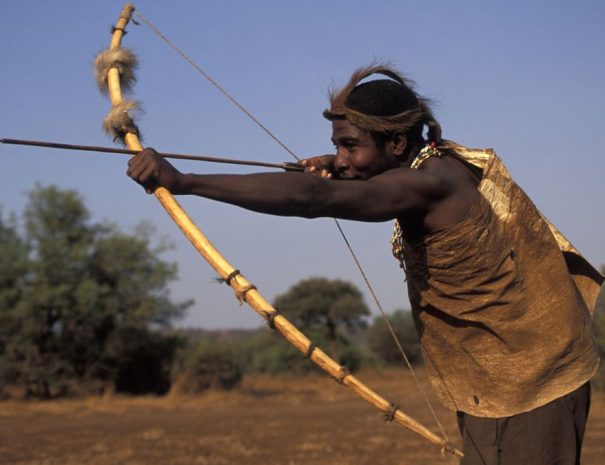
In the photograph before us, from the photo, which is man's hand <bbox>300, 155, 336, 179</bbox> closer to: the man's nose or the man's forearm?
the man's nose

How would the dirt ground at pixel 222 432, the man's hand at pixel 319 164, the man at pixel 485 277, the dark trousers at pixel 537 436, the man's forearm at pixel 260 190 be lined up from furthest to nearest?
the dirt ground at pixel 222 432 < the man's hand at pixel 319 164 < the dark trousers at pixel 537 436 < the man at pixel 485 277 < the man's forearm at pixel 260 190

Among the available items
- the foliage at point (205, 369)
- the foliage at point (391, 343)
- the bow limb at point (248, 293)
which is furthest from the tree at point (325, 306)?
the bow limb at point (248, 293)

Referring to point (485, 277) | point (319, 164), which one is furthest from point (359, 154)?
point (485, 277)

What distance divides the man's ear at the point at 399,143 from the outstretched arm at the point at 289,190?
1.24 feet

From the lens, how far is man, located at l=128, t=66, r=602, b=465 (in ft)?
9.46

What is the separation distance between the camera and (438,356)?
11.1ft

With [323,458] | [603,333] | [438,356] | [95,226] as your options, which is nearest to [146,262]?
[95,226]

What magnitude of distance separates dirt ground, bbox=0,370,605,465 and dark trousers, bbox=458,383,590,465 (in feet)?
22.3

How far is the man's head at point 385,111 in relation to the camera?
2.96 metres

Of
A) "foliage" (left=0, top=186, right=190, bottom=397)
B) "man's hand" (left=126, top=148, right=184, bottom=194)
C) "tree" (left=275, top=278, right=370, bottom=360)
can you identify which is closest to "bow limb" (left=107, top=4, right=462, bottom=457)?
"man's hand" (left=126, top=148, right=184, bottom=194)

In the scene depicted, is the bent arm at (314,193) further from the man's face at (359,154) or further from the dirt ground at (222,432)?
the dirt ground at (222,432)

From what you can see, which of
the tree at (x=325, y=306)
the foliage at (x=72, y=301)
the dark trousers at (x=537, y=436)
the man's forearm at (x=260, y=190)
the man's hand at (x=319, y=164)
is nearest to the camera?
the man's forearm at (x=260, y=190)

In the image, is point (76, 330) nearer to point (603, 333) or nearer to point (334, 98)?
point (603, 333)

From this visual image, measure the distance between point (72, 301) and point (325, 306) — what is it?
15.8 m
